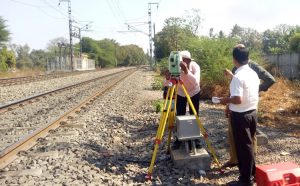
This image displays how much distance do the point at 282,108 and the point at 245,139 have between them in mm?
7101

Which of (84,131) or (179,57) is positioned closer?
(179,57)

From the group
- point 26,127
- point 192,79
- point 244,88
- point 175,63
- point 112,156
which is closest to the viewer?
point 244,88

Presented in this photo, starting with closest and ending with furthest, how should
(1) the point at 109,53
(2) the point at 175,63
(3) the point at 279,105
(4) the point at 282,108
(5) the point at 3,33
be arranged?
(2) the point at 175,63, (4) the point at 282,108, (3) the point at 279,105, (5) the point at 3,33, (1) the point at 109,53

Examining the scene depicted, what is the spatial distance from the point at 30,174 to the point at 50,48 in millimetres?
130388

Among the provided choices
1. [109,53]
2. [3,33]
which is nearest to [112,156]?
[3,33]

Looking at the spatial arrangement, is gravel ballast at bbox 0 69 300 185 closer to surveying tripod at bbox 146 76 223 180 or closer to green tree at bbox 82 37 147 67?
surveying tripod at bbox 146 76 223 180

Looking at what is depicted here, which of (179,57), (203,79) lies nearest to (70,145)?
(179,57)

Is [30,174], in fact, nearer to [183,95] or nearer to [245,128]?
[183,95]

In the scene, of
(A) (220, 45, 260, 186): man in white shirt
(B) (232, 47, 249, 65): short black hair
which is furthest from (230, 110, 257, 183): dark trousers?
(B) (232, 47, 249, 65): short black hair

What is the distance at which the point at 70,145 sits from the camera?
20.7 ft

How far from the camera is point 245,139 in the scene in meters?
4.16

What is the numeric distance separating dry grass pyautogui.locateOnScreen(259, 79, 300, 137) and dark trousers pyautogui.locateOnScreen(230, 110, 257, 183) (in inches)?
129

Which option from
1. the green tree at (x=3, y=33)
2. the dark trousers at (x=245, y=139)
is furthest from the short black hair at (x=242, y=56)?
the green tree at (x=3, y=33)

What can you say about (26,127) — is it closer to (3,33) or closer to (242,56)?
(242,56)
